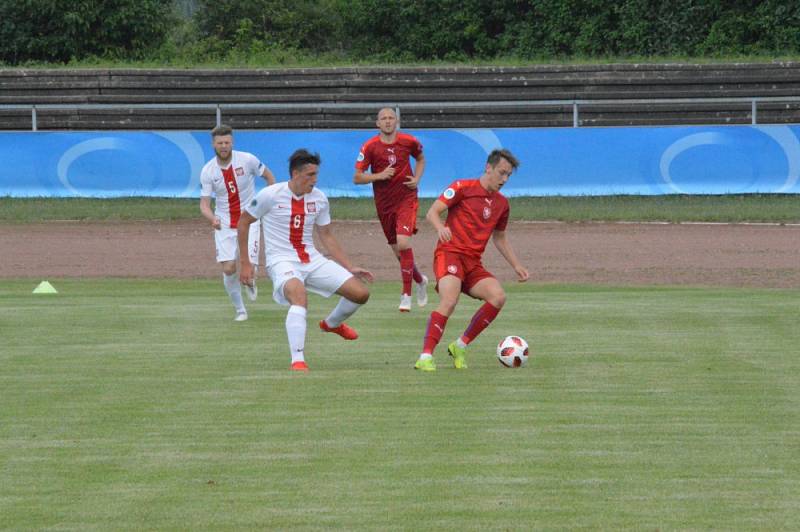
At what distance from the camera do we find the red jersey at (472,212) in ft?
37.6

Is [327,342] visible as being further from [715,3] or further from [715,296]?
[715,3]

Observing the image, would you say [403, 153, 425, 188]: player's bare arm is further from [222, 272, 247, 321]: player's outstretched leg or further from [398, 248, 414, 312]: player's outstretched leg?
[222, 272, 247, 321]: player's outstretched leg

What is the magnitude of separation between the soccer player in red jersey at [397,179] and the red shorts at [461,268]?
4443 mm

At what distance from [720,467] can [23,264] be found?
17.1m

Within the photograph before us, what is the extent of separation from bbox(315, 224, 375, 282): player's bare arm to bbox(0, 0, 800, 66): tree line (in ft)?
98.4

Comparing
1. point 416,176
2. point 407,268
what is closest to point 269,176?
point 416,176

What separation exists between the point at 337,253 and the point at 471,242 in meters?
1.12

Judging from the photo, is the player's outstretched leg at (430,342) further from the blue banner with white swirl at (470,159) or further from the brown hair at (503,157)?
the blue banner with white swirl at (470,159)

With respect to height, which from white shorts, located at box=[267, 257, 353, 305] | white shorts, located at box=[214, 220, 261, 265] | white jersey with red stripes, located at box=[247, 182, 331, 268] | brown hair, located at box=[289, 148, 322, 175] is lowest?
white shorts, located at box=[214, 220, 261, 265]

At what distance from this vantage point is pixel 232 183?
51.5ft

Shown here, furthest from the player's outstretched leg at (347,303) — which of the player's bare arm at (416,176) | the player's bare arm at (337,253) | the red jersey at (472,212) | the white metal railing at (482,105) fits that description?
the white metal railing at (482,105)

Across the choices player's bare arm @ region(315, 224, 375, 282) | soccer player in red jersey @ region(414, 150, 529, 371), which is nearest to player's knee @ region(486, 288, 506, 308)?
soccer player in red jersey @ region(414, 150, 529, 371)

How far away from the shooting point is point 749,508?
21.7 ft

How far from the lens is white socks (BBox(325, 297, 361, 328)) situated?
11.7 m
